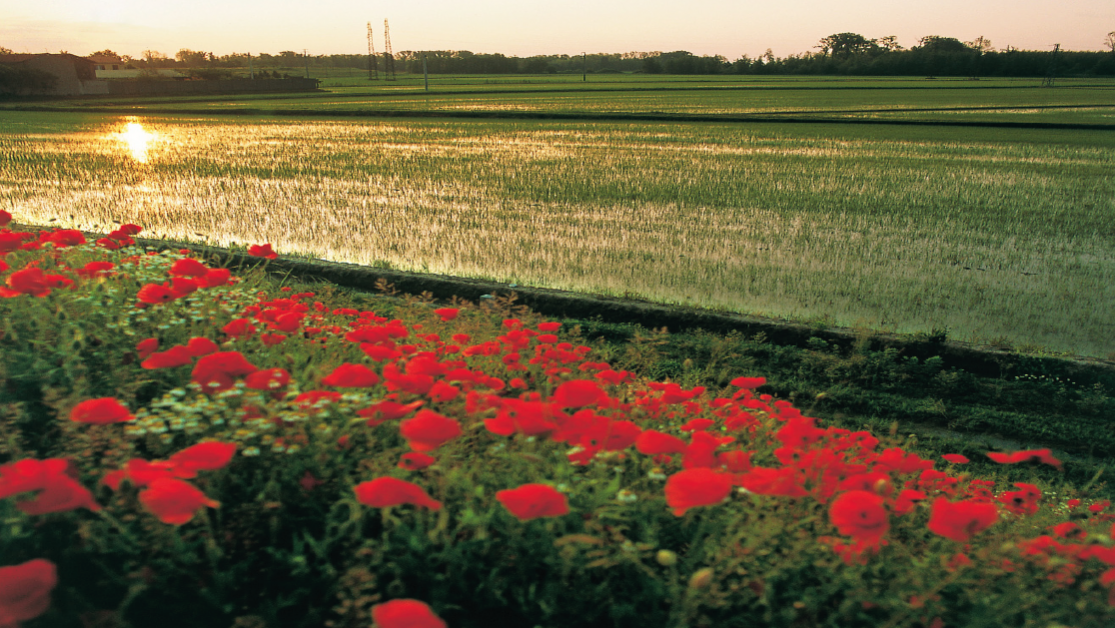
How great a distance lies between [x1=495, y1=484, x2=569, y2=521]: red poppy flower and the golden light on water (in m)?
15.9

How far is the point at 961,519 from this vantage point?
1333mm

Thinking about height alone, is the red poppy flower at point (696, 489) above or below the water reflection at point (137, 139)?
below

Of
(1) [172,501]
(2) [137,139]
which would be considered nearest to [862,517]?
(1) [172,501]

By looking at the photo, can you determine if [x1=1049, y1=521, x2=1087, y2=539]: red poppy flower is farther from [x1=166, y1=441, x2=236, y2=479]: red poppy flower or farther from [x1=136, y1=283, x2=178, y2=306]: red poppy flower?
[x1=136, y1=283, x2=178, y2=306]: red poppy flower

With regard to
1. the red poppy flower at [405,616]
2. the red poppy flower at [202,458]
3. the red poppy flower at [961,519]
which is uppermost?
the red poppy flower at [202,458]

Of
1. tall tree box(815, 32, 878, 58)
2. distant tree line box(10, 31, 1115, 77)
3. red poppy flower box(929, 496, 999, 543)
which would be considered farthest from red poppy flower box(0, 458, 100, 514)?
tall tree box(815, 32, 878, 58)

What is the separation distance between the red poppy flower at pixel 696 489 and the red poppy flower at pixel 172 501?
926 millimetres

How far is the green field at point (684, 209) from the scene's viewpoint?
564 centimetres

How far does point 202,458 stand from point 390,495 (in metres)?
0.43

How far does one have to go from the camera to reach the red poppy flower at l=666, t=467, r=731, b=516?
132 centimetres

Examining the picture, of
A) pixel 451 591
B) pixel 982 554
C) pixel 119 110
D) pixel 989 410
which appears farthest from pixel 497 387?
pixel 119 110

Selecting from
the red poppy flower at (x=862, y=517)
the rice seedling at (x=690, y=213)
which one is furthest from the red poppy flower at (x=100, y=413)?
the rice seedling at (x=690, y=213)

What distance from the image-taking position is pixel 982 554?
147 cm

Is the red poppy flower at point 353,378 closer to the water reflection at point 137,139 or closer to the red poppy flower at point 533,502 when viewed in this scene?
the red poppy flower at point 533,502
